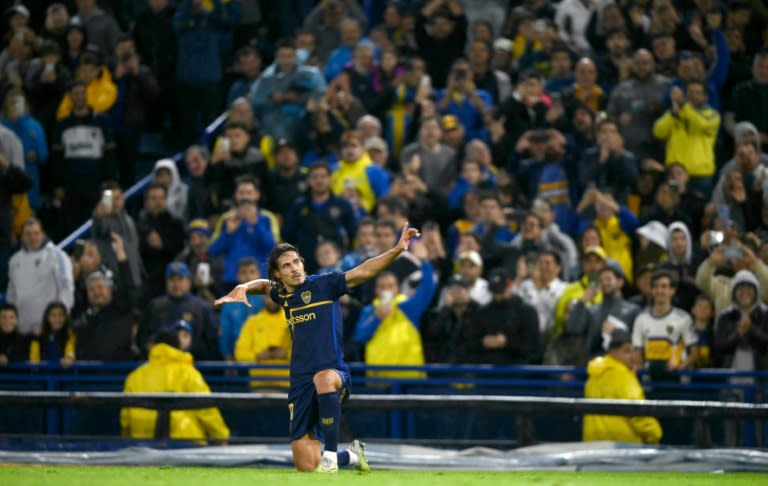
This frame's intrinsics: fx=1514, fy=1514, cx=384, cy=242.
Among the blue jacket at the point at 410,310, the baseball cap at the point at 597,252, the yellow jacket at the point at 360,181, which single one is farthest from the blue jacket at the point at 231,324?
the baseball cap at the point at 597,252

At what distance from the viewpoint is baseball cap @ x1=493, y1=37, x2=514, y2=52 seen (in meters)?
18.7

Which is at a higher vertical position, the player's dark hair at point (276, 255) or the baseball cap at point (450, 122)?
the baseball cap at point (450, 122)

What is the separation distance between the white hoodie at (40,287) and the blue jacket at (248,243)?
1.65 metres

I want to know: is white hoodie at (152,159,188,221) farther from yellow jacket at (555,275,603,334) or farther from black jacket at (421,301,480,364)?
yellow jacket at (555,275,603,334)

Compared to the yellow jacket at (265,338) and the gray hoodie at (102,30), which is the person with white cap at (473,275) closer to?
the yellow jacket at (265,338)

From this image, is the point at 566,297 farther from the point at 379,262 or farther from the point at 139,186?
the point at 139,186

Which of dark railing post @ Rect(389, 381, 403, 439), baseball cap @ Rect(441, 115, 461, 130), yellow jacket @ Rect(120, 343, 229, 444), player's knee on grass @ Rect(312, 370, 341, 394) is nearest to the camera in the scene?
player's knee on grass @ Rect(312, 370, 341, 394)

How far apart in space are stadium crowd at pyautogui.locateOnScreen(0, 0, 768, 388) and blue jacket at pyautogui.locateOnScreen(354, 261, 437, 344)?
27 millimetres

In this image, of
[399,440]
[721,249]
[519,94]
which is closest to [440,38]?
[519,94]

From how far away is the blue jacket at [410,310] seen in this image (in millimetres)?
14648

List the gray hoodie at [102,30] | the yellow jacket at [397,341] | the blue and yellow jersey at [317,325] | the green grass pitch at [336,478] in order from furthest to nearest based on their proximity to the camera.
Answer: the gray hoodie at [102,30], the yellow jacket at [397,341], the blue and yellow jersey at [317,325], the green grass pitch at [336,478]

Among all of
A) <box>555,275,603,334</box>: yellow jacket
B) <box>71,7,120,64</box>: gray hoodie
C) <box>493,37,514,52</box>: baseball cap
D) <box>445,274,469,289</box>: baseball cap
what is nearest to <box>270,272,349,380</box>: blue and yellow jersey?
<box>445,274,469,289</box>: baseball cap

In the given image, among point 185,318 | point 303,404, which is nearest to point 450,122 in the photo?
point 185,318

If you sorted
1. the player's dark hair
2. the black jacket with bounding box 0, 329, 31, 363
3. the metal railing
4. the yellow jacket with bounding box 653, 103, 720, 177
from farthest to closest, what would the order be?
the metal railing < the yellow jacket with bounding box 653, 103, 720, 177 < the black jacket with bounding box 0, 329, 31, 363 < the player's dark hair
